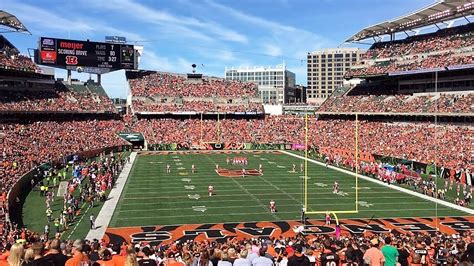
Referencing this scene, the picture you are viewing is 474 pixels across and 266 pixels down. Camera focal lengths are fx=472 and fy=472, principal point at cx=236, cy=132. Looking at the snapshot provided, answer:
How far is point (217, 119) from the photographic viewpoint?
219ft

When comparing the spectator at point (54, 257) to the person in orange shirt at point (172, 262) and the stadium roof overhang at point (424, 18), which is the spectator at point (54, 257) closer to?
the person in orange shirt at point (172, 262)

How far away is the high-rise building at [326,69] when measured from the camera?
165 meters

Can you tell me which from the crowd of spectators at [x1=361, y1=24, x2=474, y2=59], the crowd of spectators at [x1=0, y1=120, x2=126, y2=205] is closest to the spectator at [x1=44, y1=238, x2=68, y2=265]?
the crowd of spectators at [x1=0, y1=120, x2=126, y2=205]

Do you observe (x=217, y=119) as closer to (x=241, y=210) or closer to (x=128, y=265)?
(x=241, y=210)

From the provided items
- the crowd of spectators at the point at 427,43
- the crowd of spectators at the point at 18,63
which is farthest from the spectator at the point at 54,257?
the crowd of spectators at the point at 427,43

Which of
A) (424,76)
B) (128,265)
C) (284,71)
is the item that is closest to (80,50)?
(424,76)

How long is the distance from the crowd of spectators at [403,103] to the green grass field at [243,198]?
14.3 m

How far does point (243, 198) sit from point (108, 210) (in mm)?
7734

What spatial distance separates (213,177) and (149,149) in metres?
22.7

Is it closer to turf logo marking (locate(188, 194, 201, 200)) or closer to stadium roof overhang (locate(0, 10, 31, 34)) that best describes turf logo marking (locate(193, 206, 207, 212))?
turf logo marking (locate(188, 194, 201, 200))

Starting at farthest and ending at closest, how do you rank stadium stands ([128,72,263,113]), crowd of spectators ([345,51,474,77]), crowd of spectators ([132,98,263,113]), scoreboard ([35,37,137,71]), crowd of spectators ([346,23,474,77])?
1. stadium stands ([128,72,263,113])
2. crowd of spectators ([132,98,263,113])
3. scoreboard ([35,37,137,71])
4. crowd of spectators ([346,23,474,77])
5. crowd of spectators ([345,51,474,77])

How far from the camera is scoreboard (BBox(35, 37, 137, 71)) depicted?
196ft

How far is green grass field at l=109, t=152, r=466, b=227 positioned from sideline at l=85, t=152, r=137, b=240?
342mm

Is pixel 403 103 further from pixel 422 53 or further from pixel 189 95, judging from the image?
pixel 189 95
